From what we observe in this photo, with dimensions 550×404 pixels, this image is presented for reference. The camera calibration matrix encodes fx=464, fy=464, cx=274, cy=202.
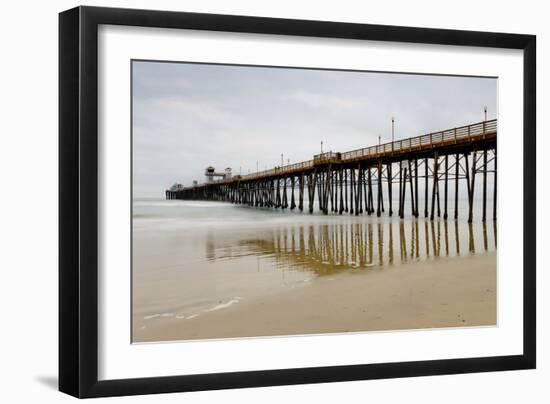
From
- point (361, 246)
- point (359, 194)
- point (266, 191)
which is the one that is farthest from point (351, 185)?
point (266, 191)

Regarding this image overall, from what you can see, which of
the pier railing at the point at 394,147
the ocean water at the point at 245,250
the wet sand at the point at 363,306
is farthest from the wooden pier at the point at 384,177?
the wet sand at the point at 363,306

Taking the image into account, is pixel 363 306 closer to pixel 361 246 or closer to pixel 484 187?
pixel 361 246

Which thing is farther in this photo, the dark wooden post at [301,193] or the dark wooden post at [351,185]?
the dark wooden post at [351,185]

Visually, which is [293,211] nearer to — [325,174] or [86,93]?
[325,174]

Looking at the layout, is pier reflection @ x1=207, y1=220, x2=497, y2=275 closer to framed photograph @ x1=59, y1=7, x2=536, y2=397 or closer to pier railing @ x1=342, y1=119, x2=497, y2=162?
framed photograph @ x1=59, y1=7, x2=536, y2=397

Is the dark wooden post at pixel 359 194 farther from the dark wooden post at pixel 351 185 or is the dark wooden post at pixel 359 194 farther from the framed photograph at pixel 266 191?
the framed photograph at pixel 266 191

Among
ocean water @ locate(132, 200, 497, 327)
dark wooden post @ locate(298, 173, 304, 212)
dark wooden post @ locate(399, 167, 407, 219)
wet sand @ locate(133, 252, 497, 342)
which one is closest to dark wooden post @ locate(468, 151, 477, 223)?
ocean water @ locate(132, 200, 497, 327)

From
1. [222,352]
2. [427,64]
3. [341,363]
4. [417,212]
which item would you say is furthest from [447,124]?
[222,352]
